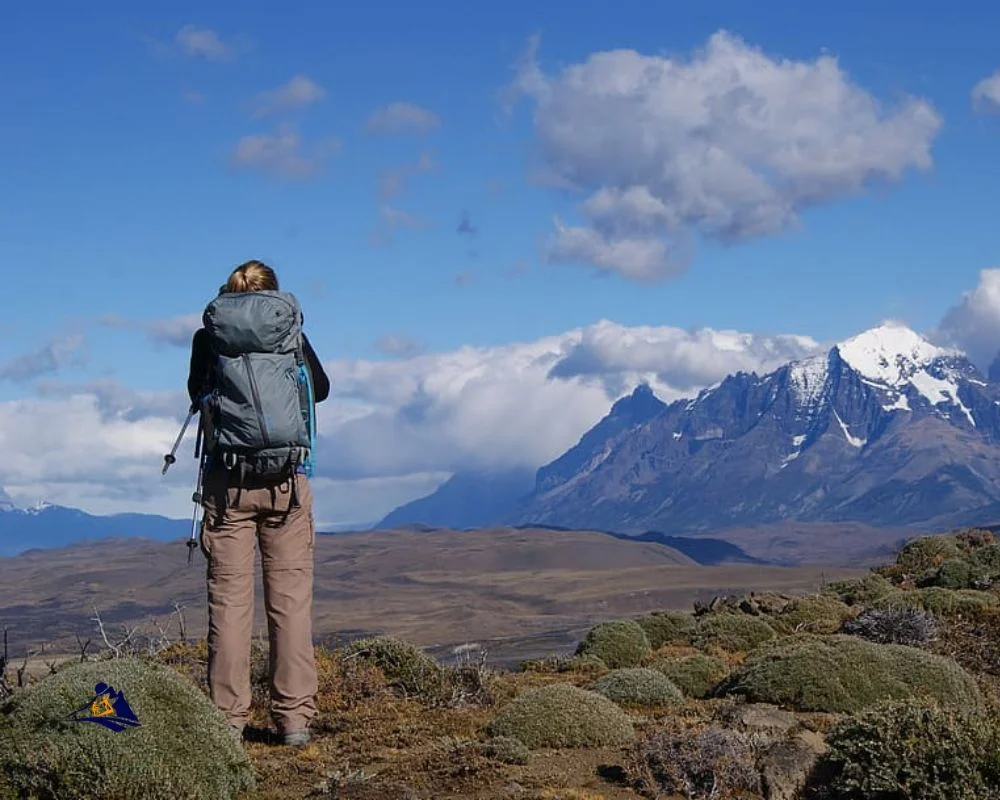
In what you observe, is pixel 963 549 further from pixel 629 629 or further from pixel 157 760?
pixel 157 760

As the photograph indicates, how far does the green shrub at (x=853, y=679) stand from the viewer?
33.3 ft

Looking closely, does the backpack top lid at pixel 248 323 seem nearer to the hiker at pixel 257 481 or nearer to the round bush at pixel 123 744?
the hiker at pixel 257 481

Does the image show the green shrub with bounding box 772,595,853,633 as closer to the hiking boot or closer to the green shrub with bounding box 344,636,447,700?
the green shrub with bounding box 344,636,447,700

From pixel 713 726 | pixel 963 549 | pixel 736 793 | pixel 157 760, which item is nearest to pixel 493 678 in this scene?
pixel 713 726

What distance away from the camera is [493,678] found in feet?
42.2

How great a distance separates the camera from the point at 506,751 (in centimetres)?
820

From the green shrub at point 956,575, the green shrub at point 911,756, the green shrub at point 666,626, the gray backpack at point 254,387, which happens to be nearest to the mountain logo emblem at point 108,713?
the gray backpack at point 254,387

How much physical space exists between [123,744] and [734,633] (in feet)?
44.6

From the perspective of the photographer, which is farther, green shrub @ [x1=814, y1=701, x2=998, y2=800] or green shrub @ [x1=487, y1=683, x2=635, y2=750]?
green shrub @ [x1=487, y1=683, x2=635, y2=750]

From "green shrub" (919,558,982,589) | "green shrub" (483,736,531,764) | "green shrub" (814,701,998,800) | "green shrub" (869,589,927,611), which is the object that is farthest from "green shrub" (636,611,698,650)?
"green shrub" (814,701,998,800)

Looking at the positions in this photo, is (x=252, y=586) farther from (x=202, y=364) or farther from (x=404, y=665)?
(x=404, y=665)

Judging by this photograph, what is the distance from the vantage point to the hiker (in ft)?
24.7

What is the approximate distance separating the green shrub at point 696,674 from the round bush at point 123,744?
701 centimetres

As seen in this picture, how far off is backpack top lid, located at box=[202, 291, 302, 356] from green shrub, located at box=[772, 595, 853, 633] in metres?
11.9
